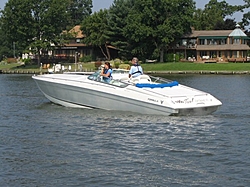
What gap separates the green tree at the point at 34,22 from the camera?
88125mm

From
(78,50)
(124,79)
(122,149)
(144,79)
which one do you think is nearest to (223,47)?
(78,50)

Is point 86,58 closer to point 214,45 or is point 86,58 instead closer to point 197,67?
point 214,45

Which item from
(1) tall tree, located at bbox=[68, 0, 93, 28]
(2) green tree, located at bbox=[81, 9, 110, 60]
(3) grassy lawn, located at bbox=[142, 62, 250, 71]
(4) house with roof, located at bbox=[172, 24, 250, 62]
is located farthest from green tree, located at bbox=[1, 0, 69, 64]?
(1) tall tree, located at bbox=[68, 0, 93, 28]

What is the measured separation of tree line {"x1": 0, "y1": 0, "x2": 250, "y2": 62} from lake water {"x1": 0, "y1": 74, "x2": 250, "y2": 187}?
210ft

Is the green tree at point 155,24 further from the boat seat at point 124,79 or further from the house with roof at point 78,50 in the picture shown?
the boat seat at point 124,79

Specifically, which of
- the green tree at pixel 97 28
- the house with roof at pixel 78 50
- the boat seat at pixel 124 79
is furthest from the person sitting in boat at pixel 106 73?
the house with roof at pixel 78 50

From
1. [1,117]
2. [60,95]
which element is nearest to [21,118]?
[1,117]

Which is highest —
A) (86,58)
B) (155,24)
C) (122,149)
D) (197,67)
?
(155,24)

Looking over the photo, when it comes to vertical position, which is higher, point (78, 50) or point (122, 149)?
point (78, 50)

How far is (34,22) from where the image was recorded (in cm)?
8962

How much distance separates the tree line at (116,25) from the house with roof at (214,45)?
6.69ft

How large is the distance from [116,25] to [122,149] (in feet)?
246

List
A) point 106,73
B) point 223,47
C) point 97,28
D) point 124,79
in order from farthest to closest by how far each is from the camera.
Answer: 1. point 97,28
2. point 223,47
3. point 124,79
4. point 106,73

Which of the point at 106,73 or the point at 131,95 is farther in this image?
the point at 106,73
